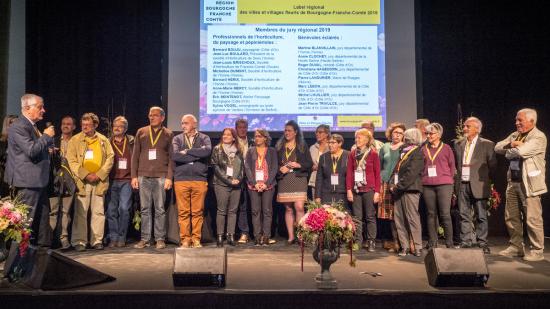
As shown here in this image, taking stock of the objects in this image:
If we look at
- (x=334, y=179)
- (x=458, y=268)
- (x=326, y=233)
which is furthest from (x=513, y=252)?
(x=326, y=233)

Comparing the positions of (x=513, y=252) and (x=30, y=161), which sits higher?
(x=30, y=161)

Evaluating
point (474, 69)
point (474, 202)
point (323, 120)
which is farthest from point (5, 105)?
point (474, 69)

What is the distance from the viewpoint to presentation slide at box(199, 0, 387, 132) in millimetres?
6914

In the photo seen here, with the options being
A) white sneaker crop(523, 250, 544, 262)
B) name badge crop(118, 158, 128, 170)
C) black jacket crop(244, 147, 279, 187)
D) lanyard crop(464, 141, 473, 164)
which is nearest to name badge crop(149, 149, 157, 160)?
name badge crop(118, 158, 128, 170)

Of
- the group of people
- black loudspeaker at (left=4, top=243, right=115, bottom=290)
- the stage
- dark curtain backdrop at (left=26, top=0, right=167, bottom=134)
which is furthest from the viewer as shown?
dark curtain backdrop at (left=26, top=0, right=167, bottom=134)

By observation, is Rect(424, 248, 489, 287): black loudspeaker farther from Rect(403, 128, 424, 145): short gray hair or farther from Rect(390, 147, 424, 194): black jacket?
Rect(403, 128, 424, 145): short gray hair

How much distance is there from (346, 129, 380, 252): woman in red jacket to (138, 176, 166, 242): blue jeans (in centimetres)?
212

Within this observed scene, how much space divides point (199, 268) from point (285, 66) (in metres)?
3.89

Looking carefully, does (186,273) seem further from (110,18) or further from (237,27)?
(110,18)

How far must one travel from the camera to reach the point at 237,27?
22.8ft

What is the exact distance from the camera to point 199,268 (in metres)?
3.67

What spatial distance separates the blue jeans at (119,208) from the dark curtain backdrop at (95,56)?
1.41 m

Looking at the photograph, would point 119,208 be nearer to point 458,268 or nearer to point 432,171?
point 432,171

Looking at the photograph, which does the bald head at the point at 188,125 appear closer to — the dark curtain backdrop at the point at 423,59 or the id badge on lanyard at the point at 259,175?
the id badge on lanyard at the point at 259,175
